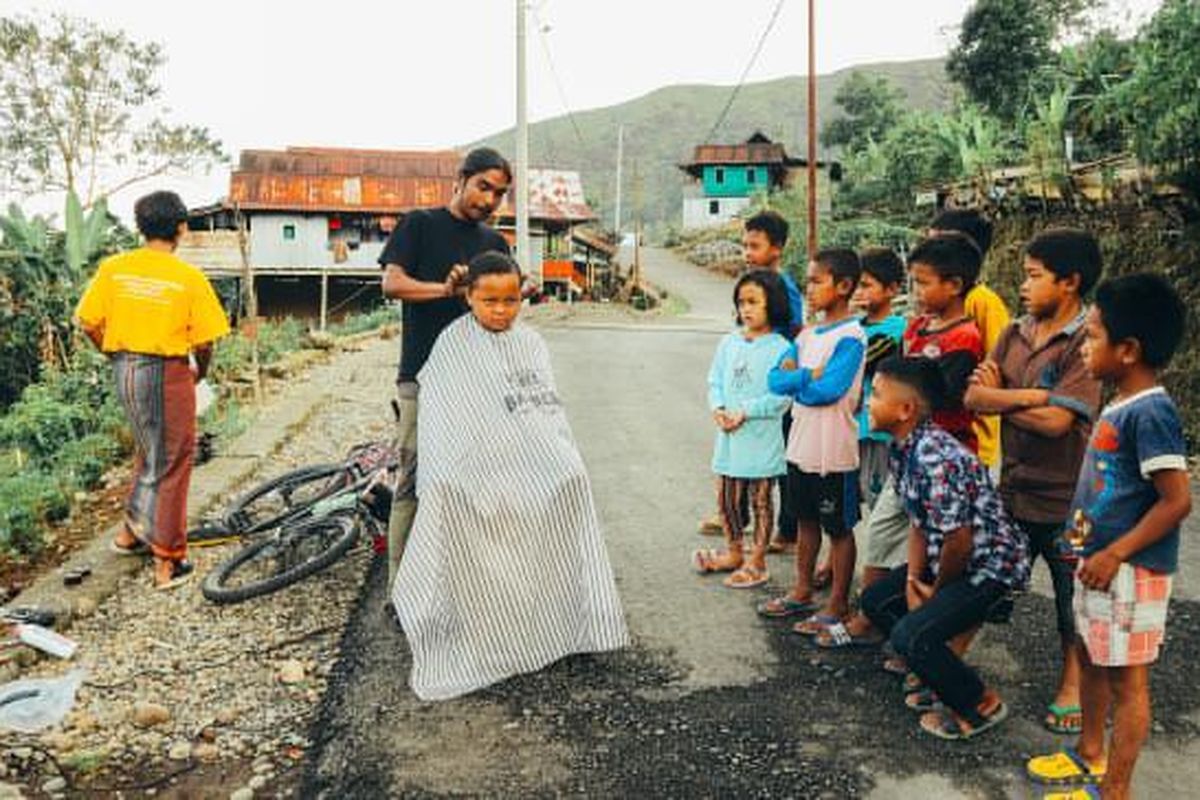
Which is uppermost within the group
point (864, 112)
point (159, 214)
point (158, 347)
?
point (864, 112)

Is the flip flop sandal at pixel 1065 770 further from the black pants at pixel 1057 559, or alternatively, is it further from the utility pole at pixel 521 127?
the utility pole at pixel 521 127

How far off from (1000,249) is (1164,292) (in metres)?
8.96

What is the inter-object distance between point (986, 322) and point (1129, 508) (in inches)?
45.4

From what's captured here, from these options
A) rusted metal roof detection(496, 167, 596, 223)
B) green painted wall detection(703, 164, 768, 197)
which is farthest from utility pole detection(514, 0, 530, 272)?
green painted wall detection(703, 164, 768, 197)

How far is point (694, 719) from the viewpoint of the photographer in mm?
3217

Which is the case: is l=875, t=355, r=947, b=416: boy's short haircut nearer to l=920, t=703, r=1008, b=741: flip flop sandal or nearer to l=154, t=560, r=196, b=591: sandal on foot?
l=920, t=703, r=1008, b=741: flip flop sandal

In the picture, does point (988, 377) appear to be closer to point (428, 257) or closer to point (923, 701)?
point (923, 701)

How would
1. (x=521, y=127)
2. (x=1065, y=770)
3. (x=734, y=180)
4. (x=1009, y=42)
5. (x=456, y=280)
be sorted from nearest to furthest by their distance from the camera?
(x=1065, y=770)
(x=456, y=280)
(x=521, y=127)
(x=1009, y=42)
(x=734, y=180)

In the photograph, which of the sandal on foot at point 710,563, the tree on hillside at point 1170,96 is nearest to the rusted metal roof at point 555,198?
the tree on hillside at point 1170,96

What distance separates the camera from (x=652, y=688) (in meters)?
3.45

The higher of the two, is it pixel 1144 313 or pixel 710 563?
pixel 1144 313

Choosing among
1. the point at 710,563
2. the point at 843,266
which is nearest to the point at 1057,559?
the point at 843,266

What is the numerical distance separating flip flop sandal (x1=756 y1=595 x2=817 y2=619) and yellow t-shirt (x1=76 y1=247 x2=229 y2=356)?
2869 mm

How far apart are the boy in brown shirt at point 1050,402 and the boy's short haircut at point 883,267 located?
0.71 m
